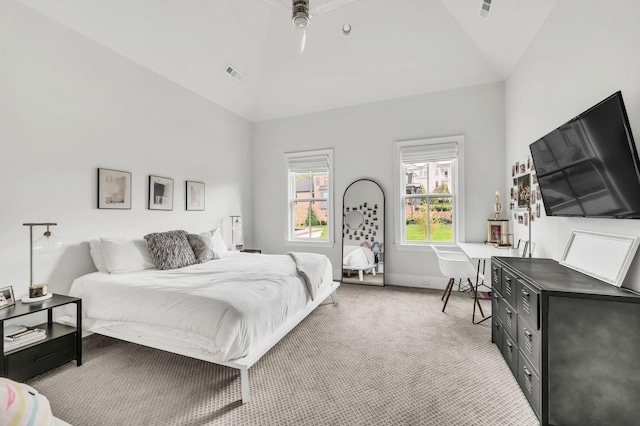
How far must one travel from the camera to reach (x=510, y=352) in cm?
216

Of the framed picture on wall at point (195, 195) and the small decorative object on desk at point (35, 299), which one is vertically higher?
the framed picture on wall at point (195, 195)

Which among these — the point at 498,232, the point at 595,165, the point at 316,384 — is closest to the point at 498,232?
the point at 498,232

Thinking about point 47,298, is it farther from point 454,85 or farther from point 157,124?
point 454,85

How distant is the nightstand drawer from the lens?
1.96 metres

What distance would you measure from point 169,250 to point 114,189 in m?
0.94

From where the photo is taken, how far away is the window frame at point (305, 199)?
16.5 feet

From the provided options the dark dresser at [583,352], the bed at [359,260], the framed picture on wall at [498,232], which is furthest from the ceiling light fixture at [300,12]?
the bed at [359,260]

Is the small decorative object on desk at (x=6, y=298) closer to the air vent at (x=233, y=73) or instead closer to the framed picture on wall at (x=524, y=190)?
the air vent at (x=233, y=73)

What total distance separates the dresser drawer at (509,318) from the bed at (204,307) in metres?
1.64

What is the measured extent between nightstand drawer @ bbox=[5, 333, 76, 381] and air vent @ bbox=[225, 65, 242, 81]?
3.71 meters

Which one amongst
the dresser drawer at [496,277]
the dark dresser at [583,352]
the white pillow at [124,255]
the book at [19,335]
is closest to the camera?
the dark dresser at [583,352]

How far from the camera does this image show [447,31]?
372cm

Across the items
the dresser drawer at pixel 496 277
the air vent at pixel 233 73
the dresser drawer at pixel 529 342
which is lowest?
the dresser drawer at pixel 529 342

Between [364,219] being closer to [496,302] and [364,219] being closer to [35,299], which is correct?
[496,302]
